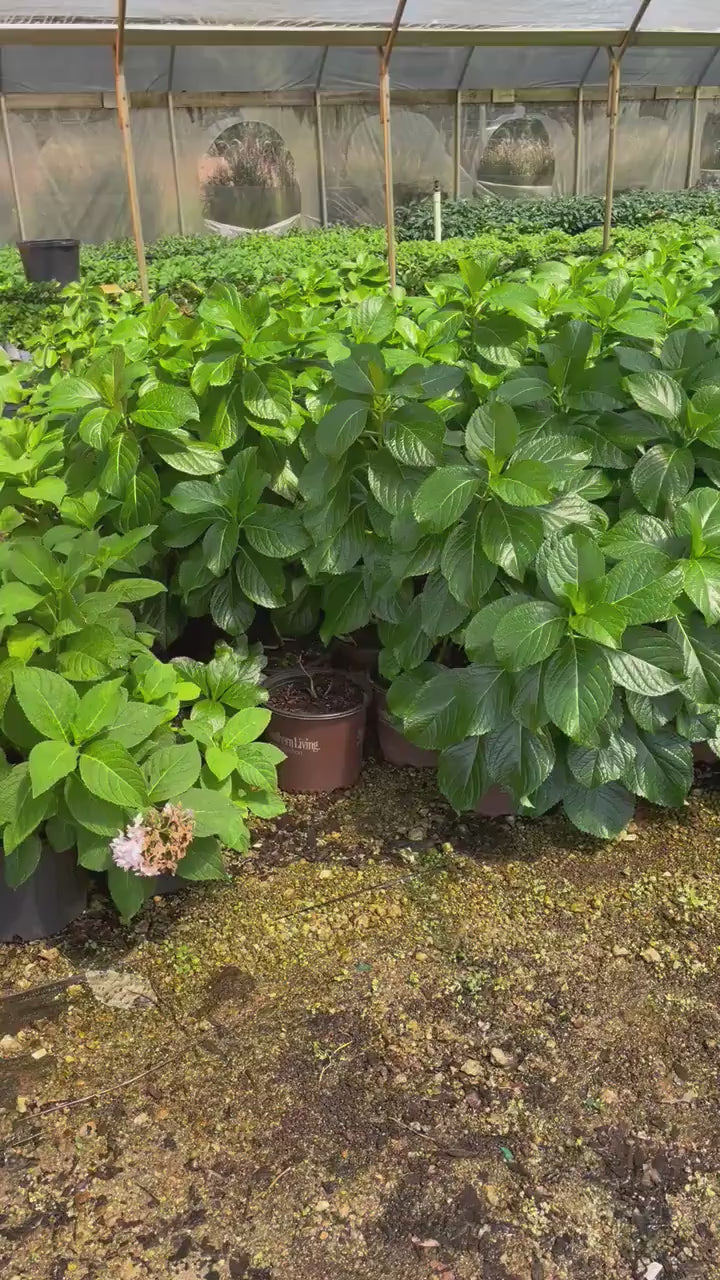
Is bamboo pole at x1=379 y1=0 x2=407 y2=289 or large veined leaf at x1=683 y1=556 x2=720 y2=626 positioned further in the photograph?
bamboo pole at x1=379 y1=0 x2=407 y2=289

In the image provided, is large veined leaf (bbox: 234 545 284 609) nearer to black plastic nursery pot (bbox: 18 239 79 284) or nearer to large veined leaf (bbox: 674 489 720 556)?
large veined leaf (bbox: 674 489 720 556)

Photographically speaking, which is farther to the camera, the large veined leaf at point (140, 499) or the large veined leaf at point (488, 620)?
the large veined leaf at point (140, 499)

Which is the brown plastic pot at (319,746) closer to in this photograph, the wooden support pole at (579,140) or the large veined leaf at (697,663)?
the large veined leaf at (697,663)

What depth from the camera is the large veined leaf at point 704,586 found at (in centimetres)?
203

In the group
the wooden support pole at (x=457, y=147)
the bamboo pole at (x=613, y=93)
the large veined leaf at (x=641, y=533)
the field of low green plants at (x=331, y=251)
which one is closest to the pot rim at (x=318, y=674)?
the large veined leaf at (x=641, y=533)

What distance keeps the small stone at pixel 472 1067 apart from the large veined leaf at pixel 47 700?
3.21 ft

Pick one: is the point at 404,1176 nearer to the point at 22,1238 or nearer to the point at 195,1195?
the point at 195,1195

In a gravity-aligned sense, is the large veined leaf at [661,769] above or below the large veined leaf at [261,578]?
below

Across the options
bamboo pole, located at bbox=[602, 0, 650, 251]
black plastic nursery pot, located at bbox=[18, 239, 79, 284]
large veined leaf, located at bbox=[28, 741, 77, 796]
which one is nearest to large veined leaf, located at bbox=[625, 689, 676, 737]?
large veined leaf, located at bbox=[28, 741, 77, 796]

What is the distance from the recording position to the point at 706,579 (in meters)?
2.05

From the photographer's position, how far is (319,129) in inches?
529

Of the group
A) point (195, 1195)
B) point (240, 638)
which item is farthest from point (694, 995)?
point (240, 638)

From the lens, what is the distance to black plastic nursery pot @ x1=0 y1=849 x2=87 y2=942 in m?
2.11

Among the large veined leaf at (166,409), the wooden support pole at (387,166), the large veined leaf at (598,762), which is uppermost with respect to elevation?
the wooden support pole at (387,166)
